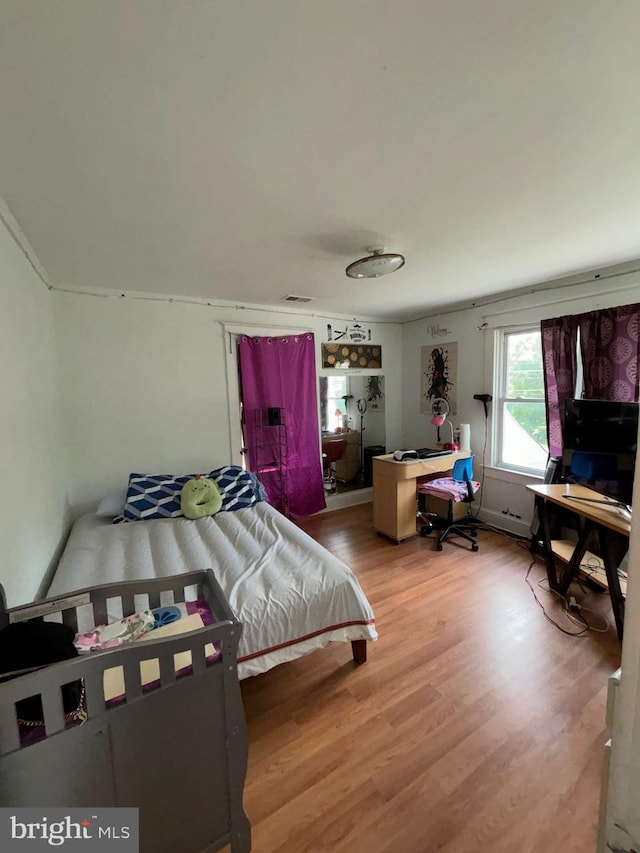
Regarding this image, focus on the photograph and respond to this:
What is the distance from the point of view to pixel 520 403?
344 centimetres

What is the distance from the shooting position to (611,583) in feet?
6.77

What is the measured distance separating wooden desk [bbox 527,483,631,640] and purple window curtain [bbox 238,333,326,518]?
223cm

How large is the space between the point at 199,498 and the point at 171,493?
0.28 metres

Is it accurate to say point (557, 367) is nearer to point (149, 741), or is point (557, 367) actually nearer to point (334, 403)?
point (334, 403)

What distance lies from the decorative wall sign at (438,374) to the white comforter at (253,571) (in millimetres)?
2588

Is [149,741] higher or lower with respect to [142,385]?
lower

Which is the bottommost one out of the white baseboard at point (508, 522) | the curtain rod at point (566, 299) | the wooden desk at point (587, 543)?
the white baseboard at point (508, 522)

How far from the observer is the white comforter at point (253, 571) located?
160 centimetres

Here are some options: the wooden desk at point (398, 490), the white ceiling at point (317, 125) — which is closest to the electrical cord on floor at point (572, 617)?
the wooden desk at point (398, 490)

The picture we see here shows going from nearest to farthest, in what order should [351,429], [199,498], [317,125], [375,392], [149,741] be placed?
1. [149,741]
2. [317,125]
3. [199,498]
4. [375,392]
5. [351,429]

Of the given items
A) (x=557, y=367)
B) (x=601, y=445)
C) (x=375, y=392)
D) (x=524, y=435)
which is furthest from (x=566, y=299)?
(x=375, y=392)

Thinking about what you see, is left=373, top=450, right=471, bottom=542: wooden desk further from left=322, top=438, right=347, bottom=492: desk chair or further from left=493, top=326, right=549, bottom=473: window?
left=322, top=438, right=347, bottom=492: desk chair

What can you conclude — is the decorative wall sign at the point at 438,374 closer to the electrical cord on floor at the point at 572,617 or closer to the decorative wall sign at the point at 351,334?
the decorative wall sign at the point at 351,334

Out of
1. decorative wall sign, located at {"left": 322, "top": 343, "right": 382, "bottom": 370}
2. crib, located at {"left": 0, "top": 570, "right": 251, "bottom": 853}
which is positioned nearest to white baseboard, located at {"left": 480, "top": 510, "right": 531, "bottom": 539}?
decorative wall sign, located at {"left": 322, "top": 343, "right": 382, "bottom": 370}
